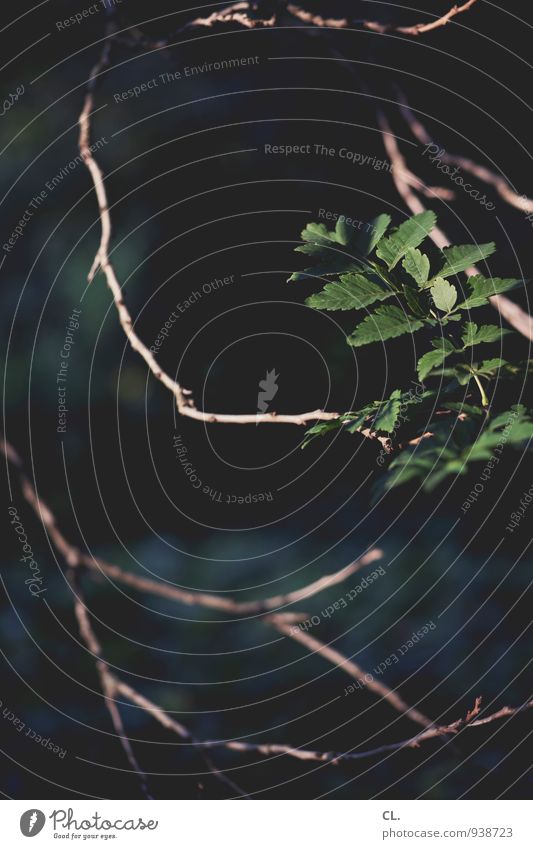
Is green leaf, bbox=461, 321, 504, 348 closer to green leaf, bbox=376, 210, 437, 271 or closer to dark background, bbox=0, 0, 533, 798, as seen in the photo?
green leaf, bbox=376, 210, 437, 271

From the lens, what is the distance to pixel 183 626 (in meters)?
1.45

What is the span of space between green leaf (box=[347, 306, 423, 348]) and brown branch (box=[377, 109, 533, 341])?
0.64ft

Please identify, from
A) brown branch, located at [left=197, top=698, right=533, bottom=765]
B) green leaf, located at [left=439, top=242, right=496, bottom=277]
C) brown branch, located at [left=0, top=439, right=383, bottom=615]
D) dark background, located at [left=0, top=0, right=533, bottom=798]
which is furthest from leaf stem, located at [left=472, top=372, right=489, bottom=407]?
brown branch, located at [left=0, top=439, right=383, bottom=615]

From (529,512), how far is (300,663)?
54 cm

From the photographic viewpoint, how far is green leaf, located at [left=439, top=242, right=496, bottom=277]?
77 cm

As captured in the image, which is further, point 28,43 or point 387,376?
point 28,43

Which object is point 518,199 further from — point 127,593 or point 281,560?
point 127,593

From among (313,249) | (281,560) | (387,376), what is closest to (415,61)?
(387,376)

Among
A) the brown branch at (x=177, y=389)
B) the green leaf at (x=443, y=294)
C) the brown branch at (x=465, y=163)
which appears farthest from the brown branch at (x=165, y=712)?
the brown branch at (x=465, y=163)

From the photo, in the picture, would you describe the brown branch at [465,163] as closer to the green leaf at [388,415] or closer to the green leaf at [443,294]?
the green leaf at [443,294]

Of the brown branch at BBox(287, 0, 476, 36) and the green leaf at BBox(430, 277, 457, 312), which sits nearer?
the green leaf at BBox(430, 277, 457, 312)

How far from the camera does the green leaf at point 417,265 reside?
770 millimetres

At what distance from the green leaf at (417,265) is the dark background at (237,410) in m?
0.38
